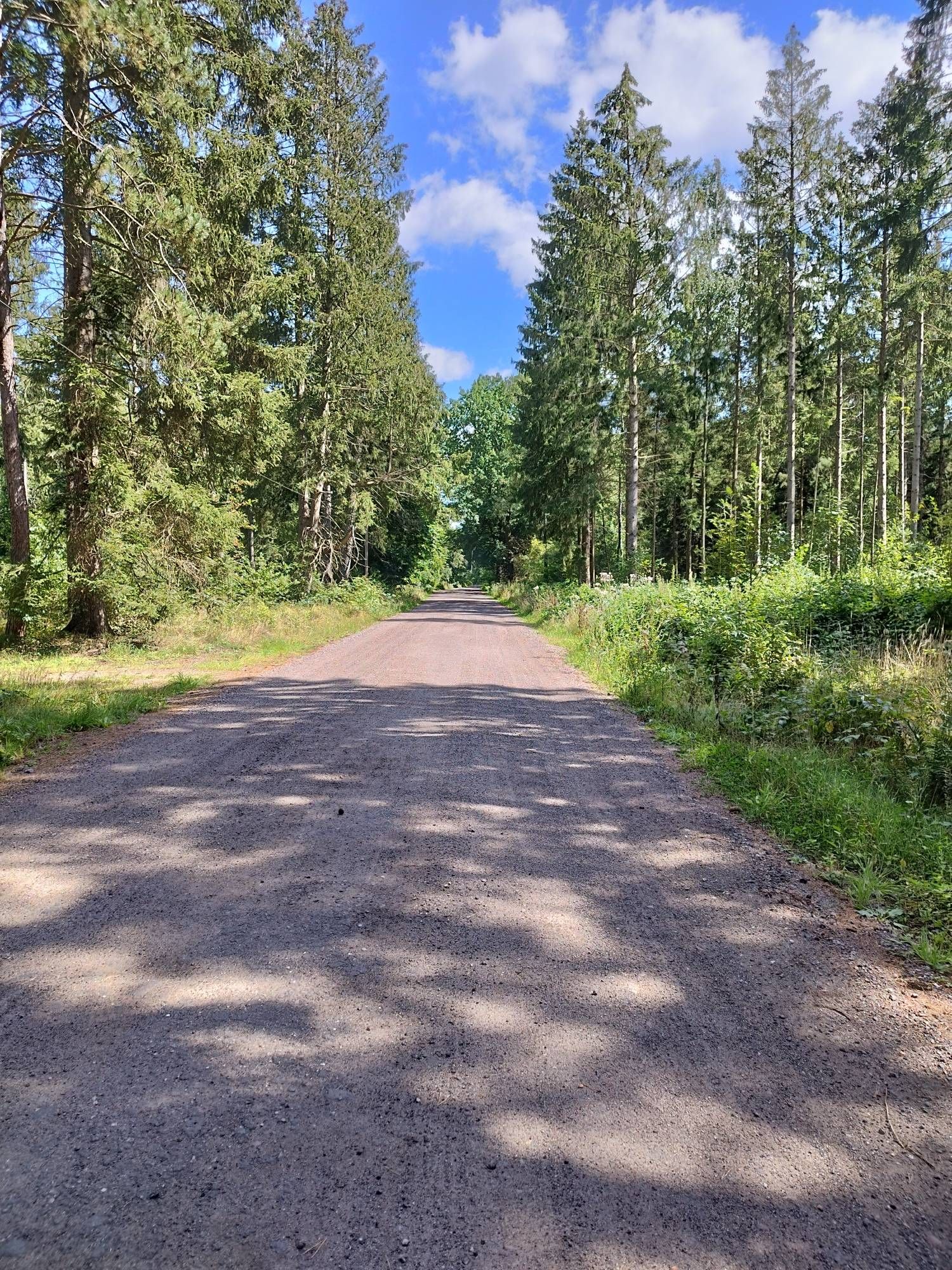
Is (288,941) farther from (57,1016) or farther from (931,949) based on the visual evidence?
(931,949)

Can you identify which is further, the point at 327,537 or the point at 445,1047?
the point at 327,537

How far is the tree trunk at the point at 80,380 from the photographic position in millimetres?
10953

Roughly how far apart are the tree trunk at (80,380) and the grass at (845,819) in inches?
414

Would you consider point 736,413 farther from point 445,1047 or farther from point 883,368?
point 445,1047

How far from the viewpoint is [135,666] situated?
11.0 meters

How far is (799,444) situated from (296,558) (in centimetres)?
2456

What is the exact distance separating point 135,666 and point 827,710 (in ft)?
32.5

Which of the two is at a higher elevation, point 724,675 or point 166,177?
point 166,177

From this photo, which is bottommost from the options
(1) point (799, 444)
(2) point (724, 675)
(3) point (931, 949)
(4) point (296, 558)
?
(3) point (931, 949)

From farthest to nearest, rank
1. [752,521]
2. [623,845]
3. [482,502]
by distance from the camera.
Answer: [482,502], [752,521], [623,845]

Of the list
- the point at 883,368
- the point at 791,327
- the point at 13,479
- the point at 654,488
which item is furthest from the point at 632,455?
the point at 13,479

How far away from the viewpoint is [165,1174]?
1896 millimetres

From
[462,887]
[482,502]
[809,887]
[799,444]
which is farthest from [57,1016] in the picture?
[482,502]

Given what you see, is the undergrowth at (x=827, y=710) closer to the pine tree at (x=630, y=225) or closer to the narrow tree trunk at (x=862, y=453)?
the pine tree at (x=630, y=225)
